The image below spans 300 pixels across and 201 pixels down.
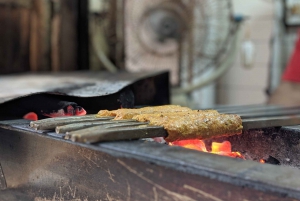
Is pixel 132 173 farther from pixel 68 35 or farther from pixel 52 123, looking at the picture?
pixel 68 35

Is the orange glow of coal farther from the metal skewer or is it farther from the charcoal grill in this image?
the metal skewer

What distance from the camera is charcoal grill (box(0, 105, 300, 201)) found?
81cm

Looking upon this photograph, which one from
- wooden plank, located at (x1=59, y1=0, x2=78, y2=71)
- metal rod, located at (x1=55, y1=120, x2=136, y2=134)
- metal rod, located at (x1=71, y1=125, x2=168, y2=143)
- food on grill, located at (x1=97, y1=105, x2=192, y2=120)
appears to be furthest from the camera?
wooden plank, located at (x1=59, y1=0, x2=78, y2=71)

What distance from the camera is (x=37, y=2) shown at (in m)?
3.45

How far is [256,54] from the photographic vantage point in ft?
15.1

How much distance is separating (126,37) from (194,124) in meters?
2.72

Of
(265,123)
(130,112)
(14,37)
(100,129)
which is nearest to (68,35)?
(14,37)

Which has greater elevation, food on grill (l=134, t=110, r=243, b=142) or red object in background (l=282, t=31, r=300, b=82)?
red object in background (l=282, t=31, r=300, b=82)

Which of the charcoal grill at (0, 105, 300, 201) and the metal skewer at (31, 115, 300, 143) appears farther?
the metal skewer at (31, 115, 300, 143)

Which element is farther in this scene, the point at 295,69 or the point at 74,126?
the point at 295,69

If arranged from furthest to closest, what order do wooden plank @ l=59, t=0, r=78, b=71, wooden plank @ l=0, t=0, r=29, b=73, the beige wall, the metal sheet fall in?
1. the beige wall
2. wooden plank @ l=59, t=0, r=78, b=71
3. wooden plank @ l=0, t=0, r=29, b=73
4. the metal sheet

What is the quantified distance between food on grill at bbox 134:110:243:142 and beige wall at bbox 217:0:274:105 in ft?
10.8

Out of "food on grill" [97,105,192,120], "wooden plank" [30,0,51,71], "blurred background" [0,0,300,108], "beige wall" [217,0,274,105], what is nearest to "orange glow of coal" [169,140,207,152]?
"food on grill" [97,105,192,120]

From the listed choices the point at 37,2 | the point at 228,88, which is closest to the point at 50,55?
the point at 37,2
